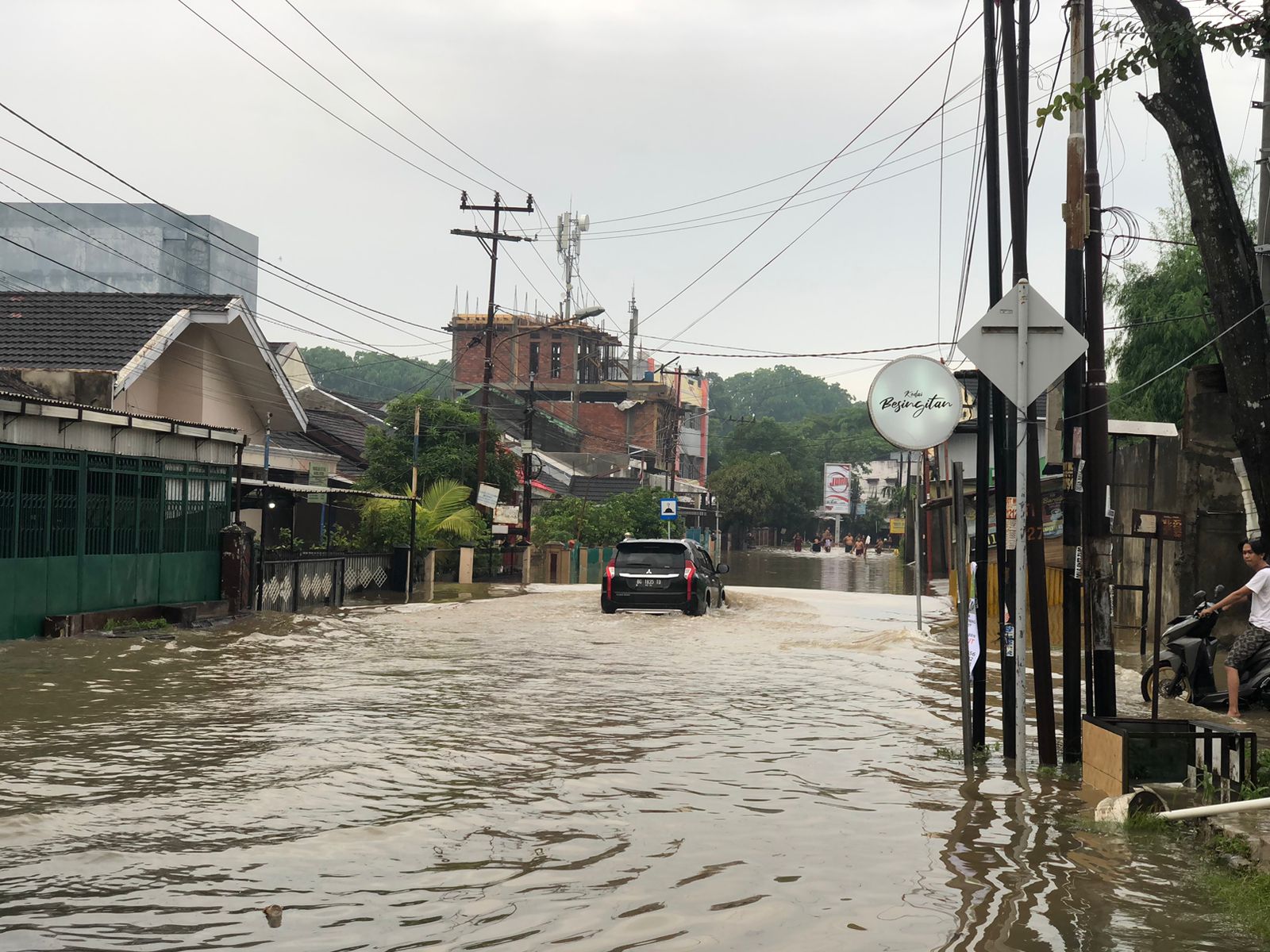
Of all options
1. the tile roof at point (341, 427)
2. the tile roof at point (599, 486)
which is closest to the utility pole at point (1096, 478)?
the tile roof at point (341, 427)

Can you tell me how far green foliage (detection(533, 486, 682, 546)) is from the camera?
47844mm

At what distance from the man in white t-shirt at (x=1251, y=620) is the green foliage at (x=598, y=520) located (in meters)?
35.2

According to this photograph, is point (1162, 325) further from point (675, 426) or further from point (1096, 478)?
point (675, 426)

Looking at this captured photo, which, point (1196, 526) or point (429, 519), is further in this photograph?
point (429, 519)

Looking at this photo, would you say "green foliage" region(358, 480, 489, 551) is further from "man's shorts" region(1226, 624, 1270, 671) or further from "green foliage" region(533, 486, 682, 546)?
"man's shorts" region(1226, 624, 1270, 671)

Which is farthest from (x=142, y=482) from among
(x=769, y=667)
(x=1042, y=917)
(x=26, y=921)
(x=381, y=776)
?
(x=1042, y=917)

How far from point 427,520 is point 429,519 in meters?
0.14

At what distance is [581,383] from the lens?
3664 inches

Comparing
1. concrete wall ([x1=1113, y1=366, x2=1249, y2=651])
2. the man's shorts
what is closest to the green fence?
concrete wall ([x1=1113, y1=366, x2=1249, y2=651])

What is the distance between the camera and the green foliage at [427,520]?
1278 inches

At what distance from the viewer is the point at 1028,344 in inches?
325

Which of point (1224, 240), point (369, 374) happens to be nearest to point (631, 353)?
point (369, 374)

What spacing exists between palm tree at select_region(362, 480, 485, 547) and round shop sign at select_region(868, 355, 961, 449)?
21.5 meters

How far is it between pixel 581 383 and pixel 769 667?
254 feet
